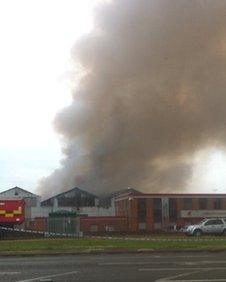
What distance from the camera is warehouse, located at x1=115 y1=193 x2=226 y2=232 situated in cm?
Answer: 6481

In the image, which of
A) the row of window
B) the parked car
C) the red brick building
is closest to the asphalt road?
the parked car

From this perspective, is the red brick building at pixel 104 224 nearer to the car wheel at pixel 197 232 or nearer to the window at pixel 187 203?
the window at pixel 187 203

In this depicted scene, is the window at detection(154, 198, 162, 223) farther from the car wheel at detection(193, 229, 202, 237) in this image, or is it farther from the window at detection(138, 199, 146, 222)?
the car wheel at detection(193, 229, 202, 237)

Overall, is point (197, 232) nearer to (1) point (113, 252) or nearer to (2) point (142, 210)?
(1) point (113, 252)

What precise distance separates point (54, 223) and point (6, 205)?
23.7 feet

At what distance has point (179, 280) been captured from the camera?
11.1m

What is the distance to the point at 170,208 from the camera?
66188mm

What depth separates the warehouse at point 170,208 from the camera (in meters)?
64.8

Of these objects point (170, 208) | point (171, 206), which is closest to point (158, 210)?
point (170, 208)

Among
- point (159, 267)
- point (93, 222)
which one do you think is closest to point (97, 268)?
point (159, 267)

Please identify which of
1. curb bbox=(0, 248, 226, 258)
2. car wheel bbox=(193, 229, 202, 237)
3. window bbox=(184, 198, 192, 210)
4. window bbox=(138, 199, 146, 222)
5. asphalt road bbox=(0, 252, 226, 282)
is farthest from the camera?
window bbox=(184, 198, 192, 210)

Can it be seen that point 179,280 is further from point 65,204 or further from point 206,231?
point 65,204

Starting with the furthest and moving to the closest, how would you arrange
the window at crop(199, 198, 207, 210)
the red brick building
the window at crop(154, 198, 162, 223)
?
the window at crop(199, 198, 207, 210), the window at crop(154, 198, 162, 223), the red brick building

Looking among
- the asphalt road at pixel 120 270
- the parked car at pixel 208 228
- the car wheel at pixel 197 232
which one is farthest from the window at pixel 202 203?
the asphalt road at pixel 120 270
